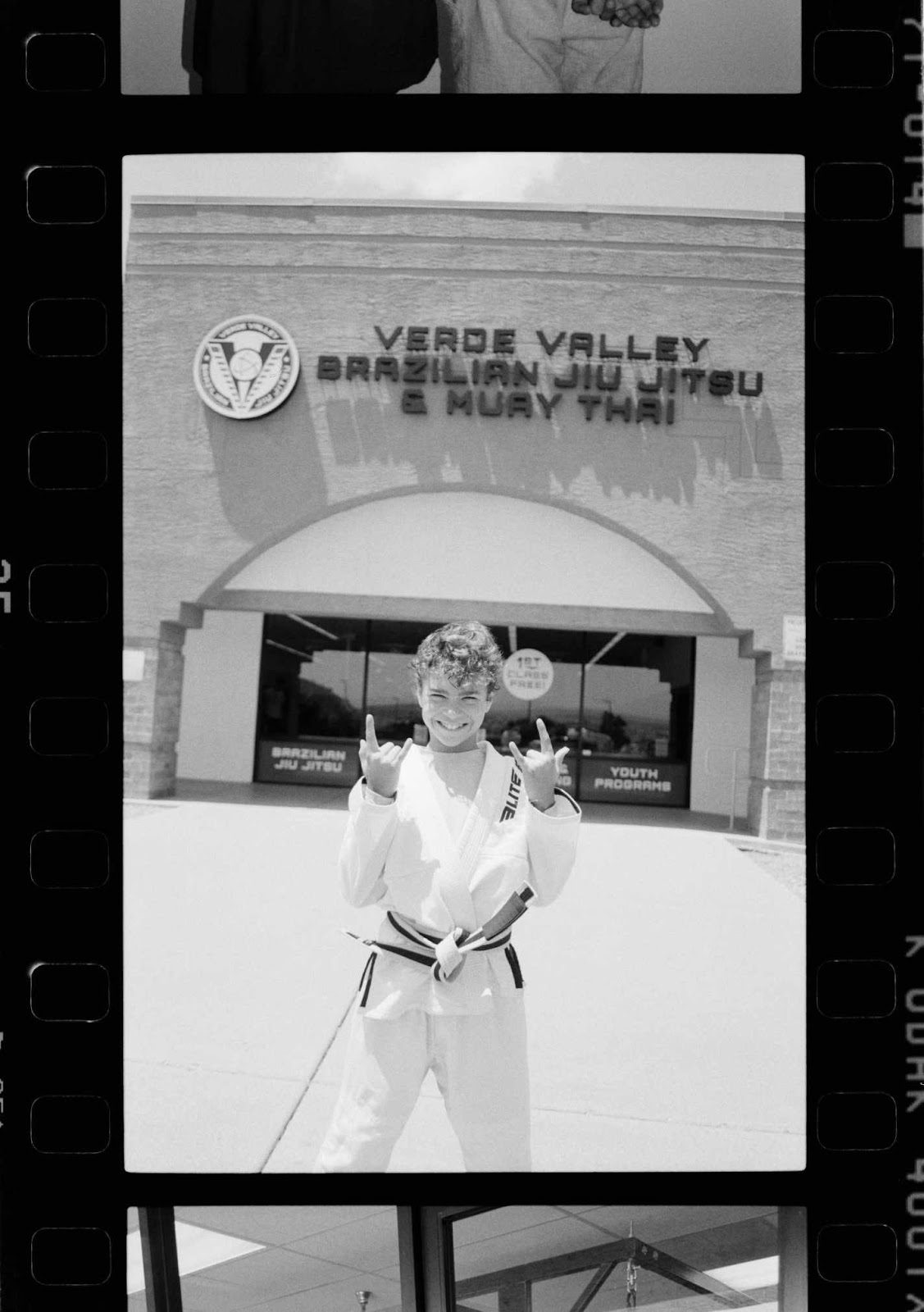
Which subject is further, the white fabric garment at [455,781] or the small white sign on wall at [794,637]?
the white fabric garment at [455,781]

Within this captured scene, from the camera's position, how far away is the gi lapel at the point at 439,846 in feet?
4.57

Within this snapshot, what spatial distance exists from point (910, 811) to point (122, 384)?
3.61ft

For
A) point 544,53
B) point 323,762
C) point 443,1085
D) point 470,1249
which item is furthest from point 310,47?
point 470,1249

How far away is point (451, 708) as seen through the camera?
1358 millimetres

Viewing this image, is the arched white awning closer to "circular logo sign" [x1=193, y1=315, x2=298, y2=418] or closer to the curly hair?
the curly hair

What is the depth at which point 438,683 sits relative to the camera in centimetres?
134

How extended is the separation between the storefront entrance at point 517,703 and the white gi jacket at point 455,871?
7 cm

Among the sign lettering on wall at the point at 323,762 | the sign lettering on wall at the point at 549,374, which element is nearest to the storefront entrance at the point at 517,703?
the sign lettering on wall at the point at 323,762

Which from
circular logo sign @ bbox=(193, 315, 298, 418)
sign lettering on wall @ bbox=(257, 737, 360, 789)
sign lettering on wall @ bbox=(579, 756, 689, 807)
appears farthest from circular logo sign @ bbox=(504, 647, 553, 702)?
circular logo sign @ bbox=(193, 315, 298, 418)

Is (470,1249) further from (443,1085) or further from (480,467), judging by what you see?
(480,467)

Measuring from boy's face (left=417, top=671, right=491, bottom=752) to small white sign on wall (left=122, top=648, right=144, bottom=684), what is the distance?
1.13 feet

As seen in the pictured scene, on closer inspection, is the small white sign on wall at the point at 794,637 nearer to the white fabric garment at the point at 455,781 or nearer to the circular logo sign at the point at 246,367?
the white fabric garment at the point at 455,781

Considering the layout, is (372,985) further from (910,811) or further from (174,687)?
(910,811)

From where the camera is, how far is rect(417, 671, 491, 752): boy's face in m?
1.34
